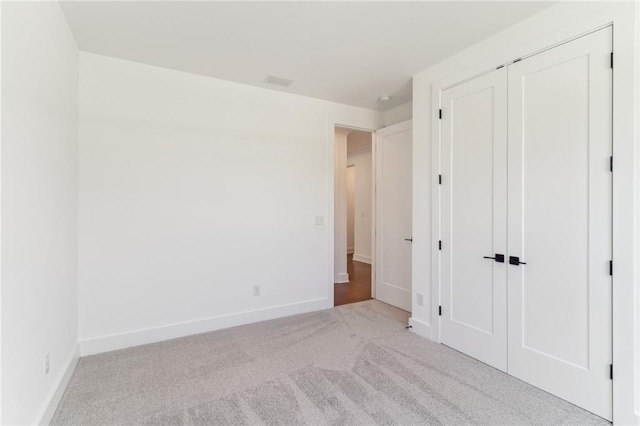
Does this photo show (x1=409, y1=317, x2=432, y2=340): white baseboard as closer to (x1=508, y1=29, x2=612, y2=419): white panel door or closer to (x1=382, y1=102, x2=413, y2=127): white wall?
(x1=508, y1=29, x2=612, y2=419): white panel door

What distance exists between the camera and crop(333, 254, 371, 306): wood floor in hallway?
4434 mm

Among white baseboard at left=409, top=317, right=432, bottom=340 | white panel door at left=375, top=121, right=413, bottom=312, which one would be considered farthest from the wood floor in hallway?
white baseboard at left=409, top=317, right=432, bottom=340

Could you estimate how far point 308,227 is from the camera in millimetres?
3896

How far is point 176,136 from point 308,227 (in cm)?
182

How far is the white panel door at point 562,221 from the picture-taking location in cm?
192

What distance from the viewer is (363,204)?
24.5 feet

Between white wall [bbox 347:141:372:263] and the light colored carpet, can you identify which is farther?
white wall [bbox 347:141:372:263]

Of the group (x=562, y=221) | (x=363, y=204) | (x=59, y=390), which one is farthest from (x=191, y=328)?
(x=363, y=204)

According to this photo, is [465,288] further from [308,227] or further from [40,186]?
[40,186]

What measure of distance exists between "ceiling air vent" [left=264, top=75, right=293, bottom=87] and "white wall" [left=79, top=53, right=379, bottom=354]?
21cm

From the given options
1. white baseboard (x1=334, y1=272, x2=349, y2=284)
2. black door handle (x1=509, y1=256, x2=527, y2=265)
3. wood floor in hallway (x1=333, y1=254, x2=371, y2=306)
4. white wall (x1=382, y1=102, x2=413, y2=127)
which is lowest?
wood floor in hallway (x1=333, y1=254, x2=371, y2=306)

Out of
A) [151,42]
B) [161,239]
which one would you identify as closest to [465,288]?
[161,239]

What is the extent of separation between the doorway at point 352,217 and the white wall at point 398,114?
1.22 feet

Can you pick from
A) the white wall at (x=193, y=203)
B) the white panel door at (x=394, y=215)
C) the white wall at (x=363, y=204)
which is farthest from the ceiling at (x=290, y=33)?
the white wall at (x=363, y=204)
